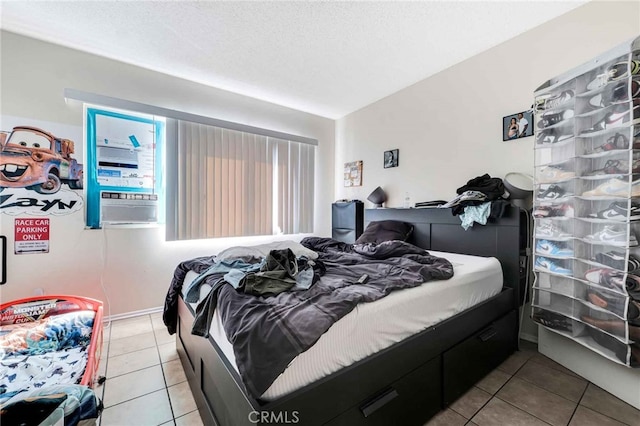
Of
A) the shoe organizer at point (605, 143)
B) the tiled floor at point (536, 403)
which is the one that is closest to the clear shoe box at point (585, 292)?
the tiled floor at point (536, 403)

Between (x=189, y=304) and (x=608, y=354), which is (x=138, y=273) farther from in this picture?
(x=608, y=354)

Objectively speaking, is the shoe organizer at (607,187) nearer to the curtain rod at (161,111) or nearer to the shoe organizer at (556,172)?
the shoe organizer at (556,172)

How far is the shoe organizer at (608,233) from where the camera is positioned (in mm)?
1398

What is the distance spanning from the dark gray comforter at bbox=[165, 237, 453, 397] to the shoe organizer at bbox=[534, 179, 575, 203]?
916 millimetres

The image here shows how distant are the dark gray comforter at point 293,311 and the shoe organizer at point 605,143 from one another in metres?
1.11

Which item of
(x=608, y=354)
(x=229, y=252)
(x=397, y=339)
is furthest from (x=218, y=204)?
(x=608, y=354)

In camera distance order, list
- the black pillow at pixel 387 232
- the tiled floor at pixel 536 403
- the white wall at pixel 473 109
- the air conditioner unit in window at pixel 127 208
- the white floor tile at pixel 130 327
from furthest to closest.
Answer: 1. the black pillow at pixel 387 232
2. the air conditioner unit in window at pixel 127 208
3. the white floor tile at pixel 130 327
4. the white wall at pixel 473 109
5. the tiled floor at pixel 536 403

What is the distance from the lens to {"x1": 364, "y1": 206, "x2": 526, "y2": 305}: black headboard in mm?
2029

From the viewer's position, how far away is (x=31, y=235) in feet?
7.55

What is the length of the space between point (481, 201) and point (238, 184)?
8.77 feet

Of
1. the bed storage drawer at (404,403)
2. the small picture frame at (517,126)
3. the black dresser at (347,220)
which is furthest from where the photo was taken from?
the black dresser at (347,220)

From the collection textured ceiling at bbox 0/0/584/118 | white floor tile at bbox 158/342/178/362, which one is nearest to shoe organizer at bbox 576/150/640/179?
textured ceiling at bbox 0/0/584/118

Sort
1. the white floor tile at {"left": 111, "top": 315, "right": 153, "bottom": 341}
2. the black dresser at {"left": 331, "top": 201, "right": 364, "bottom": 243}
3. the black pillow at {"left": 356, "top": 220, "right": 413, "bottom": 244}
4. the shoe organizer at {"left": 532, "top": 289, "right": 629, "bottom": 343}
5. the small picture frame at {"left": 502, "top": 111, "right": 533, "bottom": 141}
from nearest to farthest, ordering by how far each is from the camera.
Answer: the shoe organizer at {"left": 532, "top": 289, "right": 629, "bottom": 343}, the small picture frame at {"left": 502, "top": 111, "right": 533, "bottom": 141}, the white floor tile at {"left": 111, "top": 315, "right": 153, "bottom": 341}, the black pillow at {"left": 356, "top": 220, "right": 413, "bottom": 244}, the black dresser at {"left": 331, "top": 201, "right": 364, "bottom": 243}

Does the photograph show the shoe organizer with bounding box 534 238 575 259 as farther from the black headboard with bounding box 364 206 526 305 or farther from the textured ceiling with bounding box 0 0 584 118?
the textured ceiling with bounding box 0 0 584 118
